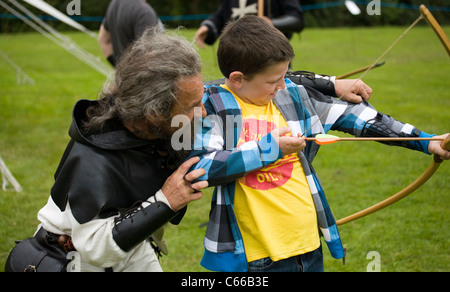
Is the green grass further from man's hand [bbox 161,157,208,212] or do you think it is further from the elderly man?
man's hand [bbox 161,157,208,212]

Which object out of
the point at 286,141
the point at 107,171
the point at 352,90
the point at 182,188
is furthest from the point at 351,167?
the point at 107,171

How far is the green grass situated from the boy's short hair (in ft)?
0.69

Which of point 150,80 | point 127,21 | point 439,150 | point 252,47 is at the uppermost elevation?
point 252,47

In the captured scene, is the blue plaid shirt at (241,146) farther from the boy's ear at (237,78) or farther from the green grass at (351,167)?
the green grass at (351,167)

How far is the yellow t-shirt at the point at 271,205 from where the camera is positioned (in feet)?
6.11

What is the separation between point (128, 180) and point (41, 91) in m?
8.62

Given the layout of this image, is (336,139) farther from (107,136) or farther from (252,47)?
(107,136)

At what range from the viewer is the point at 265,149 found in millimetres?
1739

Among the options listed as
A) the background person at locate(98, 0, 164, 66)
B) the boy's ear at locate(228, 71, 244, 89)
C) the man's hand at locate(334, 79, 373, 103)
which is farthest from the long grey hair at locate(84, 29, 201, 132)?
the background person at locate(98, 0, 164, 66)

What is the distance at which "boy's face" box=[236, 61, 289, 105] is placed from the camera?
181 cm

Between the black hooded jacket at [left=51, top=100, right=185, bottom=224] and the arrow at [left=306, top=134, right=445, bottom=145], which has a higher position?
the arrow at [left=306, top=134, right=445, bottom=145]

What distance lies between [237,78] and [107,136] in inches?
22.3

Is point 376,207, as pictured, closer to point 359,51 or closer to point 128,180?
point 128,180

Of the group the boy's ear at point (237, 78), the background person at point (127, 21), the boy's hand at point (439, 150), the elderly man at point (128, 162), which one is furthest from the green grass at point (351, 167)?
the boy's hand at point (439, 150)
